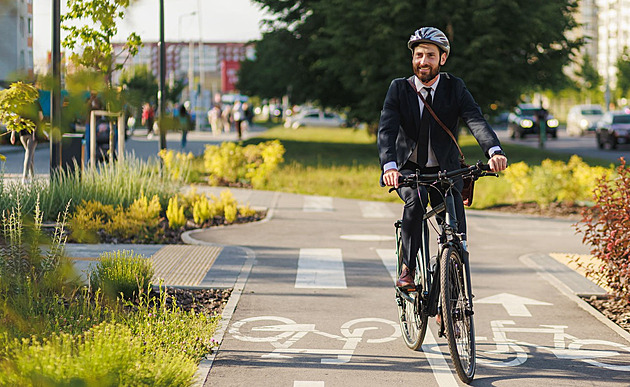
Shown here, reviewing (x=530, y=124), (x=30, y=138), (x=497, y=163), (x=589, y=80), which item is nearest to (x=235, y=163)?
(x=30, y=138)

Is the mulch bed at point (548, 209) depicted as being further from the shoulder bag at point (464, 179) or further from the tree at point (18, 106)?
the tree at point (18, 106)

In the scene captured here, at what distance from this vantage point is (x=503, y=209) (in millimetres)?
16938

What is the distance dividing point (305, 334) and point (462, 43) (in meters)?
25.7

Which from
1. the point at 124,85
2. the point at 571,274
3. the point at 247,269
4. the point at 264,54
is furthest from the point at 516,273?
the point at 264,54

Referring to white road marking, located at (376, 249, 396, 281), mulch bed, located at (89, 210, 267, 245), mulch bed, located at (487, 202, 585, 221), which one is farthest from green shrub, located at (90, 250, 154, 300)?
mulch bed, located at (487, 202, 585, 221)

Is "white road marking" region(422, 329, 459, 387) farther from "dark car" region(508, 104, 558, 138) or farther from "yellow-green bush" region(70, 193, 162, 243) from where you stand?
"dark car" region(508, 104, 558, 138)

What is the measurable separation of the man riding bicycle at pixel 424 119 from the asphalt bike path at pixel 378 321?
34.0 inches

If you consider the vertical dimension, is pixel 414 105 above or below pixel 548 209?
above

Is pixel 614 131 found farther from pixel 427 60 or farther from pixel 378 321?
pixel 427 60

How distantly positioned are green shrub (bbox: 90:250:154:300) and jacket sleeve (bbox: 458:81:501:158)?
2733 mm

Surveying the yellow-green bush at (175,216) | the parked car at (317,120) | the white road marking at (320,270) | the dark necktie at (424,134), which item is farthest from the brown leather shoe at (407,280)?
the parked car at (317,120)

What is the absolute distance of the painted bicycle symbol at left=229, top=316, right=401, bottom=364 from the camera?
20.4ft

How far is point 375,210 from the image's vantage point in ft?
54.1

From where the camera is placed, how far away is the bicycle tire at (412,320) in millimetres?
5965
